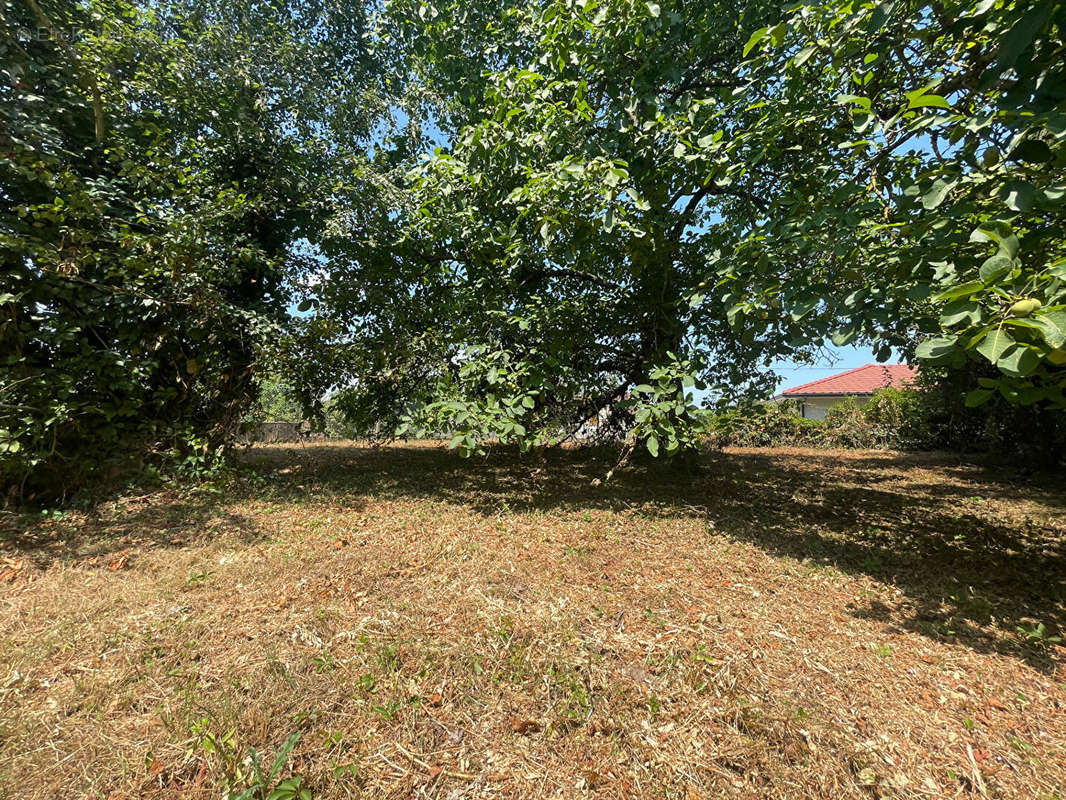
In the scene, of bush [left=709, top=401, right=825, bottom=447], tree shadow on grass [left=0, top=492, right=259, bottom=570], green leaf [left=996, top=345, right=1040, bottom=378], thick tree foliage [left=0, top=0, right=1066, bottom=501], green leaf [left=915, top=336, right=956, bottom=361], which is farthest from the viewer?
bush [left=709, top=401, right=825, bottom=447]

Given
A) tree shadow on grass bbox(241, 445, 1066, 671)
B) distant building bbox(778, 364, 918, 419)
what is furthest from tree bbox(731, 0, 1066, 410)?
distant building bbox(778, 364, 918, 419)

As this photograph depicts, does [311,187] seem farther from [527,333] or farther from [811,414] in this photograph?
[811,414]

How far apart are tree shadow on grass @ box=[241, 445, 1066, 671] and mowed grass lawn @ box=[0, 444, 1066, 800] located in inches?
1.9

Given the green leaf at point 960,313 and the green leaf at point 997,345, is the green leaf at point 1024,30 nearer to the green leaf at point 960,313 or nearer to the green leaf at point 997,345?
the green leaf at point 960,313

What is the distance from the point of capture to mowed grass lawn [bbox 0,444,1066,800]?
1666 mm

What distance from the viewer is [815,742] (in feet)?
5.86

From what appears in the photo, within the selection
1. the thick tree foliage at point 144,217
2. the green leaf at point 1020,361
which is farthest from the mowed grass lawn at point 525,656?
the green leaf at point 1020,361

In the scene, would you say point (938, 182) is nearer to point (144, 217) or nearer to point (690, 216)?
point (690, 216)

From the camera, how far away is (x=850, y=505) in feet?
18.7

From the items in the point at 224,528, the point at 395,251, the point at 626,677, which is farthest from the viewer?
the point at 395,251

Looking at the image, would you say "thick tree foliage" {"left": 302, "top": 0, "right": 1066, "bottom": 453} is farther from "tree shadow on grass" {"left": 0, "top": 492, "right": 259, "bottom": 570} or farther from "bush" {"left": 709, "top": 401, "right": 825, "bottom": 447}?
"bush" {"left": 709, "top": 401, "right": 825, "bottom": 447}

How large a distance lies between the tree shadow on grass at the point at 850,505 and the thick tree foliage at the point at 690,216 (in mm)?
A: 1149

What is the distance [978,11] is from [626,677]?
12.1 feet

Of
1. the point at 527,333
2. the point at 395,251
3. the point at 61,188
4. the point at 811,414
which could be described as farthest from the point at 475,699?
the point at 811,414
